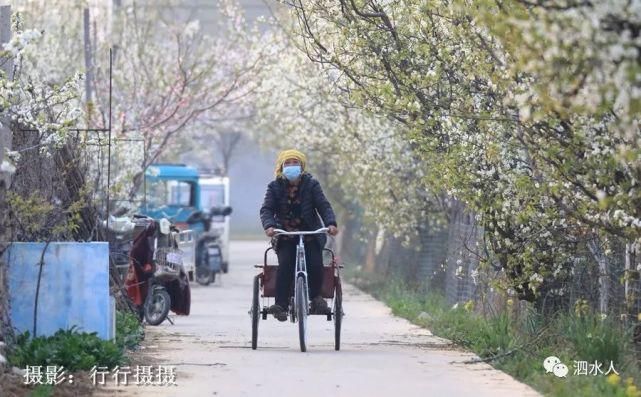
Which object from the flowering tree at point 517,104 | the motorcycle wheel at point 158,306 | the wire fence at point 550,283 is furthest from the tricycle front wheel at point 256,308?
the motorcycle wheel at point 158,306

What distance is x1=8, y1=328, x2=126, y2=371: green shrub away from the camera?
12656 millimetres

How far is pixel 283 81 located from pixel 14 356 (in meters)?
21.5

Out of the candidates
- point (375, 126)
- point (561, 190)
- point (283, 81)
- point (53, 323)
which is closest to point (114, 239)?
point (53, 323)

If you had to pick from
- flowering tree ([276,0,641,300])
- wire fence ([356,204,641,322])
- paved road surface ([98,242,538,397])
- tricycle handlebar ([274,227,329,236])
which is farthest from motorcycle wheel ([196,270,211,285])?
tricycle handlebar ([274,227,329,236])

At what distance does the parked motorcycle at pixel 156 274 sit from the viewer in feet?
62.7

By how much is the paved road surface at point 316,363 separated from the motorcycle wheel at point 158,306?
16 centimetres

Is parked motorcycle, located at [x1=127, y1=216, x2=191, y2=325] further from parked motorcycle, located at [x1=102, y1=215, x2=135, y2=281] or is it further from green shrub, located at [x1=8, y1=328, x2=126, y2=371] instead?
green shrub, located at [x1=8, y1=328, x2=126, y2=371]

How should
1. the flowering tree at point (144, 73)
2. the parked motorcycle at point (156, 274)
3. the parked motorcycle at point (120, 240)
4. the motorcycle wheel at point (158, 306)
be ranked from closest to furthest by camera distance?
the parked motorcycle at point (120, 240), the parked motorcycle at point (156, 274), the motorcycle wheel at point (158, 306), the flowering tree at point (144, 73)

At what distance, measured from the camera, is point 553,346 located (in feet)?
47.3

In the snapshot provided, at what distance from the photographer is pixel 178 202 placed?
3569 centimetres

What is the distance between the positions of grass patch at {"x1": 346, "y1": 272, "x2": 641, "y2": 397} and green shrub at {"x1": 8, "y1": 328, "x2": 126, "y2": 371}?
3.21m

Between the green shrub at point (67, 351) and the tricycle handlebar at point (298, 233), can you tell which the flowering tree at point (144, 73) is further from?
the green shrub at point (67, 351)

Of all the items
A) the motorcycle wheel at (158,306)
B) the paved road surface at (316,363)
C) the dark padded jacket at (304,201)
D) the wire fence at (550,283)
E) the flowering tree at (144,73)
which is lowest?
the paved road surface at (316,363)

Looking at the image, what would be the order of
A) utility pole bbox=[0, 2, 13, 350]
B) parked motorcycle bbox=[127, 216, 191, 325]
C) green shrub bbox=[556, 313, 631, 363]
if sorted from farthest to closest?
parked motorcycle bbox=[127, 216, 191, 325] → green shrub bbox=[556, 313, 631, 363] → utility pole bbox=[0, 2, 13, 350]
